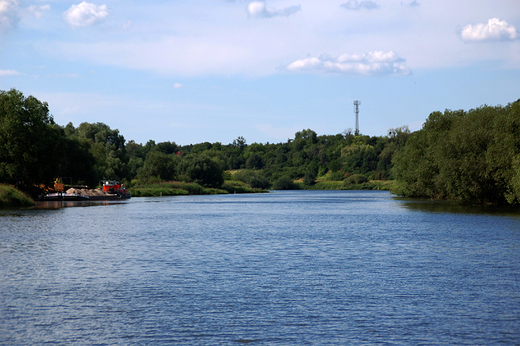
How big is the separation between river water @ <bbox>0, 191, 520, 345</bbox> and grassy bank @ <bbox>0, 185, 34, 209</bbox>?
3446cm

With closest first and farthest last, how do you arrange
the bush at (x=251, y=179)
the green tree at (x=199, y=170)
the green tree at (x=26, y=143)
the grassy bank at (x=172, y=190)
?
1. the green tree at (x=26, y=143)
2. the grassy bank at (x=172, y=190)
3. the green tree at (x=199, y=170)
4. the bush at (x=251, y=179)

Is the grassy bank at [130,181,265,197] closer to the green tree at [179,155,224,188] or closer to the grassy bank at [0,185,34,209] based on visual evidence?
the green tree at [179,155,224,188]

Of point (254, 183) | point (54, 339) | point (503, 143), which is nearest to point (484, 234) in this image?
point (54, 339)

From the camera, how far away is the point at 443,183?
69.6 meters

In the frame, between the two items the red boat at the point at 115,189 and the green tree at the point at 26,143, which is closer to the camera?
the green tree at the point at 26,143

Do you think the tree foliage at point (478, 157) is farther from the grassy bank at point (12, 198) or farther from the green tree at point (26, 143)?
the grassy bank at point (12, 198)

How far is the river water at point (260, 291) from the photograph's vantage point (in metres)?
10.6

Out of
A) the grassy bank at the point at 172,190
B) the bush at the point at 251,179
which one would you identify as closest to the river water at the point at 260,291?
the grassy bank at the point at 172,190

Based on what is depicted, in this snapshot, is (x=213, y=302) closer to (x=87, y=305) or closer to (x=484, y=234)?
(x=87, y=305)

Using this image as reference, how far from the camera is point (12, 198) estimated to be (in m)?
59.8

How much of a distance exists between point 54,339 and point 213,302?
13.9ft

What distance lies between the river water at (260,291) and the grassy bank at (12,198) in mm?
34461

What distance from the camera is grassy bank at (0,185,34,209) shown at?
5847cm

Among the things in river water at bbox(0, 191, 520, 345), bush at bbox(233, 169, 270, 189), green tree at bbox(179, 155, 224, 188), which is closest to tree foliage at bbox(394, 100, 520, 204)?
river water at bbox(0, 191, 520, 345)
